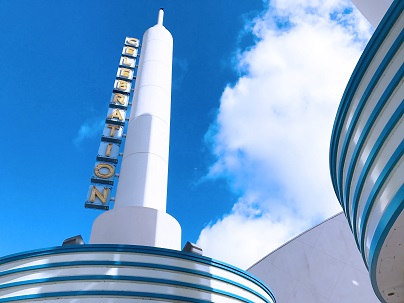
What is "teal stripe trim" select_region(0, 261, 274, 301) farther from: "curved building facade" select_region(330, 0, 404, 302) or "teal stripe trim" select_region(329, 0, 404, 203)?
"teal stripe trim" select_region(329, 0, 404, 203)

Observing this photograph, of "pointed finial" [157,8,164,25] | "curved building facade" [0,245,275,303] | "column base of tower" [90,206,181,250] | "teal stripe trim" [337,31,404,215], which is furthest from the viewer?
"pointed finial" [157,8,164,25]

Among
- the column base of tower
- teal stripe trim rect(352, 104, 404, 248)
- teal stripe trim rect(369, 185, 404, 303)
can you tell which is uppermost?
the column base of tower

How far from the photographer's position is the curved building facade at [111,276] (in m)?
9.08

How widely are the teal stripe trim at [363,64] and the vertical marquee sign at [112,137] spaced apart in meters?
11.0

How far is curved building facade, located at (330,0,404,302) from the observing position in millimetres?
6254

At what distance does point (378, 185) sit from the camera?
662 cm

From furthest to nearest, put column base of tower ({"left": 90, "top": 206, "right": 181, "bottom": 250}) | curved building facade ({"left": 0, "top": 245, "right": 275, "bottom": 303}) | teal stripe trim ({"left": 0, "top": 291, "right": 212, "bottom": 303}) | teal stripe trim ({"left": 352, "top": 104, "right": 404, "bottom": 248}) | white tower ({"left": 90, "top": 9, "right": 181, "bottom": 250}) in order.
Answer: white tower ({"left": 90, "top": 9, "right": 181, "bottom": 250}) < column base of tower ({"left": 90, "top": 206, "right": 181, "bottom": 250}) < curved building facade ({"left": 0, "top": 245, "right": 275, "bottom": 303}) < teal stripe trim ({"left": 0, "top": 291, "right": 212, "bottom": 303}) < teal stripe trim ({"left": 352, "top": 104, "right": 404, "bottom": 248})

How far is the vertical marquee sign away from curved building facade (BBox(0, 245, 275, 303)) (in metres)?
7.05

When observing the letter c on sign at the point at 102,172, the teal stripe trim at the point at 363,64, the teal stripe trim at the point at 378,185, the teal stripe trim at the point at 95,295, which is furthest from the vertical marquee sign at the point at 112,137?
the teal stripe trim at the point at 378,185

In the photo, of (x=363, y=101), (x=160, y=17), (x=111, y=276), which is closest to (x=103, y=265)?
(x=111, y=276)

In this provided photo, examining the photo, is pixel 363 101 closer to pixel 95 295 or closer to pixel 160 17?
pixel 95 295

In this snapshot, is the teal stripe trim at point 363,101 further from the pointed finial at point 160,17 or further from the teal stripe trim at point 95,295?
the pointed finial at point 160,17

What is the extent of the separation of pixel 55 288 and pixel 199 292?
335 cm

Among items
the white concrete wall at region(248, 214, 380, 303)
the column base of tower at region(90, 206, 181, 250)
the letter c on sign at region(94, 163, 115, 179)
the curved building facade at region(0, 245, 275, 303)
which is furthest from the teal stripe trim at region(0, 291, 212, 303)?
the white concrete wall at region(248, 214, 380, 303)
